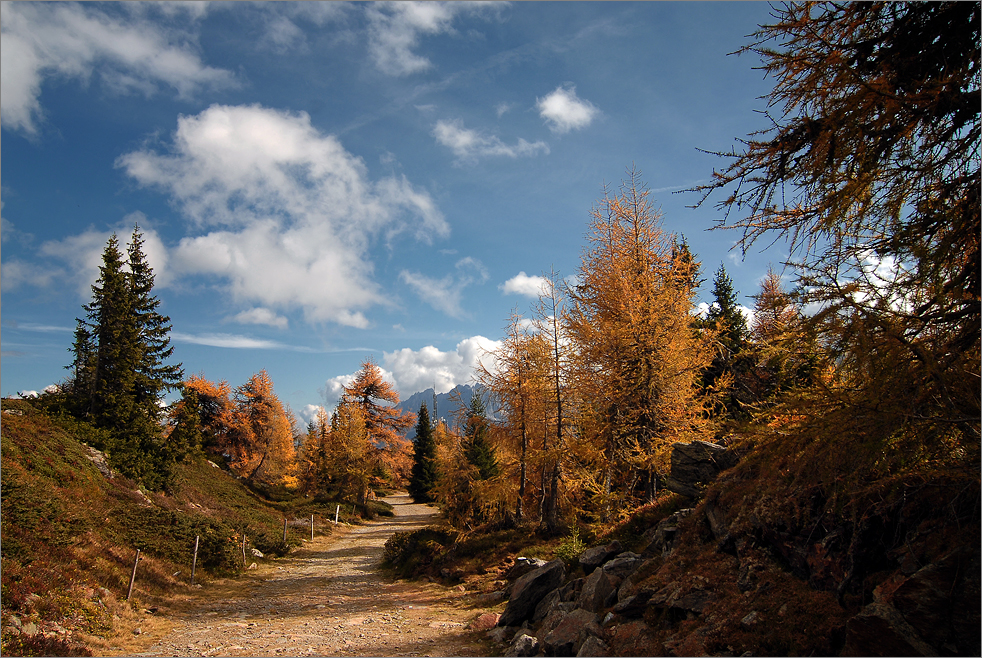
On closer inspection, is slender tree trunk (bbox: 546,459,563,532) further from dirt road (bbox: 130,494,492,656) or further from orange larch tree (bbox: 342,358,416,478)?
orange larch tree (bbox: 342,358,416,478)

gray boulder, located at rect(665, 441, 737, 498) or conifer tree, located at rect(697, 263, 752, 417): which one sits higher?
conifer tree, located at rect(697, 263, 752, 417)

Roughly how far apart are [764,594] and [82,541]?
1632 centimetres

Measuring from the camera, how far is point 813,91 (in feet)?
15.0

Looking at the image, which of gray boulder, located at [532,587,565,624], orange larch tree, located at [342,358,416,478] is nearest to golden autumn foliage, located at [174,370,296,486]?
orange larch tree, located at [342,358,416,478]

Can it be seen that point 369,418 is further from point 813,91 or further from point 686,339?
point 813,91

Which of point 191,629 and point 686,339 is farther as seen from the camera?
point 686,339

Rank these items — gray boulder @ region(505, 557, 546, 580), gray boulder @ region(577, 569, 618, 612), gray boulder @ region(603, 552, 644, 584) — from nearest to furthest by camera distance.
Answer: gray boulder @ region(577, 569, 618, 612) < gray boulder @ region(603, 552, 644, 584) < gray boulder @ region(505, 557, 546, 580)

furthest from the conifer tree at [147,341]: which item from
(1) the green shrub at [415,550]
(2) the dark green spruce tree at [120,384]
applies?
(1) the green shrub at [415,550]

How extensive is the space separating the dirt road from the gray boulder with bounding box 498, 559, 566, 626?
747mm

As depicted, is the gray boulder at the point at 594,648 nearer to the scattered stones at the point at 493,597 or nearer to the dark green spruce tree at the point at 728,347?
the scattered stones at the point at 493,597

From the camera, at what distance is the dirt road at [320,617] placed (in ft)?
29.9

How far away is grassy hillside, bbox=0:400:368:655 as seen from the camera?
885 centimetres

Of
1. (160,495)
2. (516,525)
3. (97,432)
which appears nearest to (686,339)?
(516,525)

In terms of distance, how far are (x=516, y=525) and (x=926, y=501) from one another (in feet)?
45.0
